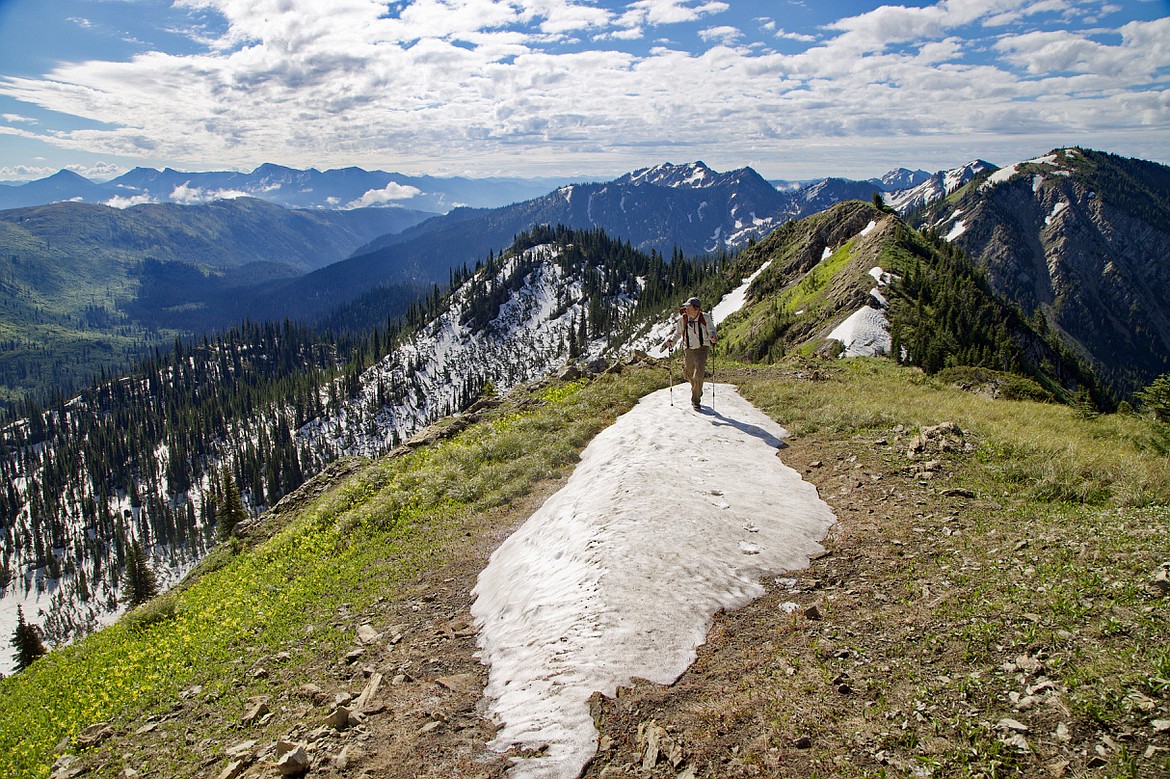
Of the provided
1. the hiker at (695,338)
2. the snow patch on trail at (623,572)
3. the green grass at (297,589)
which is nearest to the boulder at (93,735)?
the green grass at (297,589)

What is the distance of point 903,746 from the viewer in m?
5.63

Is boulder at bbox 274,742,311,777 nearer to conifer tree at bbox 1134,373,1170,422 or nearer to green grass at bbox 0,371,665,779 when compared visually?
green grass at bbox 0,371,665,779

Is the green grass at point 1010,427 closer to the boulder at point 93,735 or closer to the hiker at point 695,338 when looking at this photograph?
the hiker at point 695,338

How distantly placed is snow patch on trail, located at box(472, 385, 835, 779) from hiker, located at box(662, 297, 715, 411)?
384 centimetres

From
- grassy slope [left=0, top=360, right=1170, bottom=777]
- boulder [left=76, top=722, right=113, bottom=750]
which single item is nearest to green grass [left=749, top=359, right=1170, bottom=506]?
grassy slope [left=0, top=360, right=1170, bottom=777]

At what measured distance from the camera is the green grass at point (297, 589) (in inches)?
454

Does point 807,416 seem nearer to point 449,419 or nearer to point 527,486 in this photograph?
point 527,486

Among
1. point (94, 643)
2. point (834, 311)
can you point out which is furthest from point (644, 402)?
point (834, 311)

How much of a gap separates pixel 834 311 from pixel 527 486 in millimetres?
41783

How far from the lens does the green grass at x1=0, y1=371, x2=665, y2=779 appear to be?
37.8 feet

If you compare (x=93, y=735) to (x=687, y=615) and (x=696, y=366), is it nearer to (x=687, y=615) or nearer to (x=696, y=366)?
(x=687, y=615)

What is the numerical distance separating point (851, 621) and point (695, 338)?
12.3m

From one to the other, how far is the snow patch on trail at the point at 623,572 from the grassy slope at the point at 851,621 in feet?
1.52

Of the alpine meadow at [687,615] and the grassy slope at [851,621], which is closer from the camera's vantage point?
the grassy slope at [851,621]
